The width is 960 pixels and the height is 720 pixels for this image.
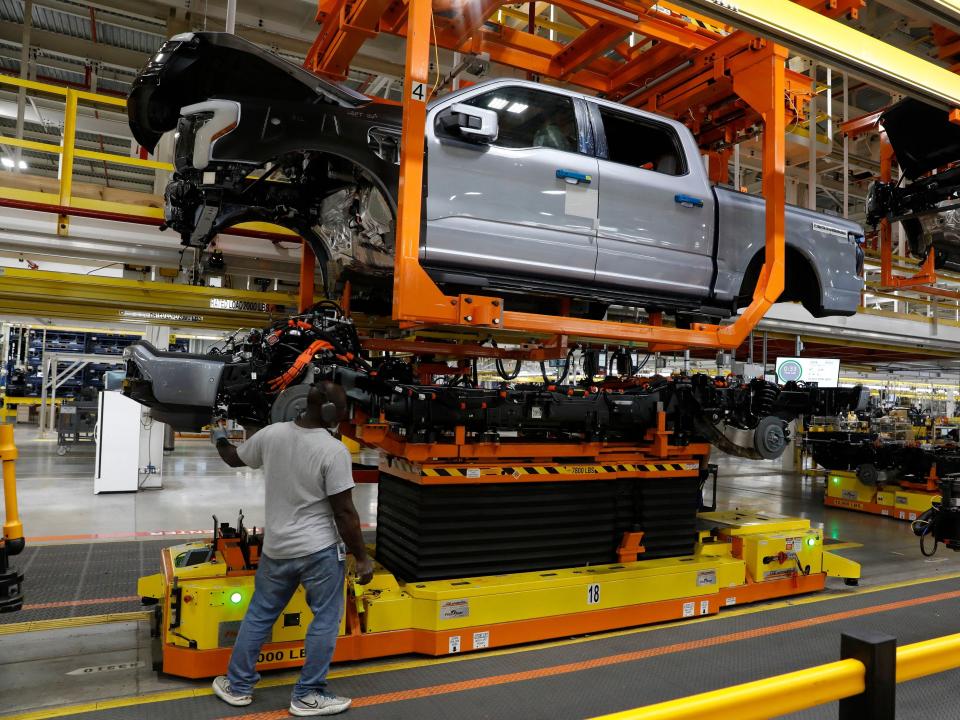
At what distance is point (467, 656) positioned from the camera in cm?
Answer: 392

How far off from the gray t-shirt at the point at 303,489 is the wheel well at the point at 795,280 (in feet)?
11.0

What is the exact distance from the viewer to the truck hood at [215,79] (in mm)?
3367

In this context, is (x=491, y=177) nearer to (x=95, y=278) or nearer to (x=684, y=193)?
(x=684, y=193)

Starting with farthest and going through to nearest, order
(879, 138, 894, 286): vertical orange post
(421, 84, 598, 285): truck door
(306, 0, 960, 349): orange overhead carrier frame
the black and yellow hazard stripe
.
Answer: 1. (879, 138, 894, 286): vertical orange post
2. the black and yellow hazard stripe
3. (421, 84, 598, 285): truck door
4. (306, 0, 960, 349): orange overhead carrier frame

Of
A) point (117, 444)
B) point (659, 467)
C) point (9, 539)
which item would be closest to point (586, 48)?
point (659, 467)

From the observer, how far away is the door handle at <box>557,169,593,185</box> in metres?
3.87

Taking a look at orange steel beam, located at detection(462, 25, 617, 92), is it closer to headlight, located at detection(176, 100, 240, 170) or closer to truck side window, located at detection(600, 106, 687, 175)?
truck side window, located at detection(600, 106, 687, 175)

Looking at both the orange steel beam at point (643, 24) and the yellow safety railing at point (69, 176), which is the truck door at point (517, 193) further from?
the yellow safety railing at point (69, 176)

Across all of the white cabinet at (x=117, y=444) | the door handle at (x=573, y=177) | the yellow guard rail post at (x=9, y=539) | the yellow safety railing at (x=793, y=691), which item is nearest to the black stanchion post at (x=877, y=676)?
the yellow safety railing at (x=793, y=691)

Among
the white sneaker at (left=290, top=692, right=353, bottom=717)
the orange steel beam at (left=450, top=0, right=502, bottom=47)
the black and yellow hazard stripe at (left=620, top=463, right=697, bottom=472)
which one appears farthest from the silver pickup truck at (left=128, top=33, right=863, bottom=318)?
the white sneaker at (left=290, top=692, right=353, bottom=717)

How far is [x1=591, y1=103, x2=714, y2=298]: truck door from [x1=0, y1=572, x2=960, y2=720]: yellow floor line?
89.7 inches

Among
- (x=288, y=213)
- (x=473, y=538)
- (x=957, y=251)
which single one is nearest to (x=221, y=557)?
(x=473, y=538)

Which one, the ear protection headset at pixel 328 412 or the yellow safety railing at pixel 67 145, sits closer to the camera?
the ear protection headset at pixel 328 412

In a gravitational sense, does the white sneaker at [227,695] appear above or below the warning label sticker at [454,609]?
below
